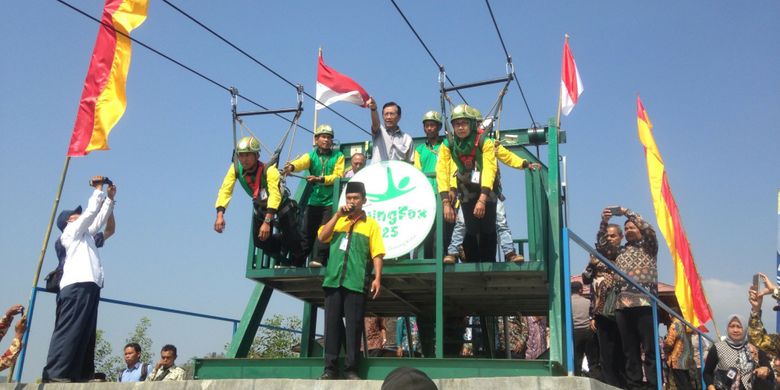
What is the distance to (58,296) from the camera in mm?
7312

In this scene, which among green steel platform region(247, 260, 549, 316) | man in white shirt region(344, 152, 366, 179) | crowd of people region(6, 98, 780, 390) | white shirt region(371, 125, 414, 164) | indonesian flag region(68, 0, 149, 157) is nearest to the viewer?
crowd of people region(6, 98, 780, 390)

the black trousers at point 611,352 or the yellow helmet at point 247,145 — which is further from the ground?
the yellow helmet at point 247,145

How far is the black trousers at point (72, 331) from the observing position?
7.05 metres

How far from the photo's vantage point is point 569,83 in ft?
34.0

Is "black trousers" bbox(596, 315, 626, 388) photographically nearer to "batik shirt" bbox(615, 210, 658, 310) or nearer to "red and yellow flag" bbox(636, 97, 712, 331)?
"batik shirt" bbox(615, 210, 658, 310)

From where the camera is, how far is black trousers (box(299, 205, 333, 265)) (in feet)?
28.4

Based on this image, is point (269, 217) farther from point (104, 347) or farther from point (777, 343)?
point (104, 347)

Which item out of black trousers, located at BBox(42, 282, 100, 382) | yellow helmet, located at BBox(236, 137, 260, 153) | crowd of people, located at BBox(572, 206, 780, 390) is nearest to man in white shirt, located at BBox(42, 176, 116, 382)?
black trousers, located at BBox(42, 282, 100, 382)

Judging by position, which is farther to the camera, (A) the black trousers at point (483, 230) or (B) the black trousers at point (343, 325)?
(A) the black trousers at point (483, 230)

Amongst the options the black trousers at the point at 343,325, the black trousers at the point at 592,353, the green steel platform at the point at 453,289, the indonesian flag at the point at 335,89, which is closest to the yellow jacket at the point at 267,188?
the green steel platform at the point at 453,289

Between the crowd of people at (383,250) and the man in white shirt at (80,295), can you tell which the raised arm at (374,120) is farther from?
the man in white shirt at (80,295)

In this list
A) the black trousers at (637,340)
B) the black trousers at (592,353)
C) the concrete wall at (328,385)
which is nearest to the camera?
the concrete wall at (328,385)

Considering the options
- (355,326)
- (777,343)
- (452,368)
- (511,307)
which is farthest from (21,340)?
(777,343)

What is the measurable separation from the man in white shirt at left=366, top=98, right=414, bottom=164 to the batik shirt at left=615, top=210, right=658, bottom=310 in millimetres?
2764
